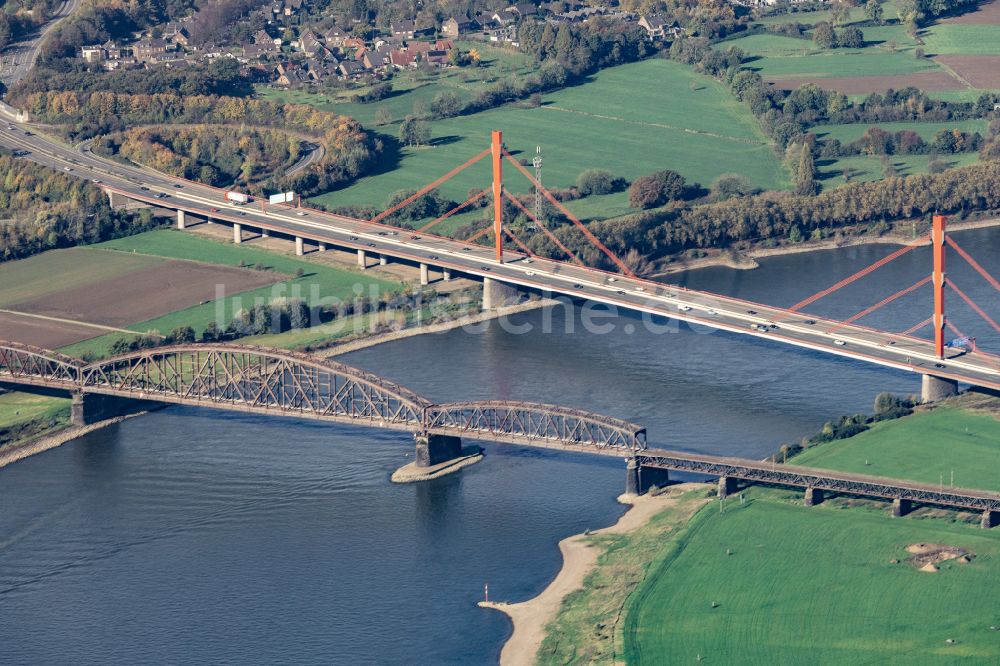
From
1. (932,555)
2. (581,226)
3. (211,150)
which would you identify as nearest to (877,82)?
(581,226)

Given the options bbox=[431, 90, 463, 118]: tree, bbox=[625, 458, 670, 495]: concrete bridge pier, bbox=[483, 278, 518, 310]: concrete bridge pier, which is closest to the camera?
bbox=[625, 458, 670, 495]: concrete bridge pier

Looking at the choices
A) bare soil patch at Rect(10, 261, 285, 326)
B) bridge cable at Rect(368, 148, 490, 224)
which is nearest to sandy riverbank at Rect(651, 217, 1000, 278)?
bridge cable at Rect(368, 148, 490, 224)

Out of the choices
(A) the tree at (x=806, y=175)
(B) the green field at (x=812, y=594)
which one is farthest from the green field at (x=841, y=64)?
(B) the green field at (x=812, y=594)

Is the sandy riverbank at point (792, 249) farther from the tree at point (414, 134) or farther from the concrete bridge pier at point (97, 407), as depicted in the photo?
the concrete bridge pier at point (97, 407)

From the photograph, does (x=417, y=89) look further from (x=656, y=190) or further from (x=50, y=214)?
(x=50, y=214)

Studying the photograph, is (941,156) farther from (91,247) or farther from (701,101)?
(91,247)

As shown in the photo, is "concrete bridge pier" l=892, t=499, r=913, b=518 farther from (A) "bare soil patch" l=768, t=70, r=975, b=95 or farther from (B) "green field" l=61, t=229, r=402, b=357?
(A) "bare soil patch" l=768, t=70, r=975, b=95
